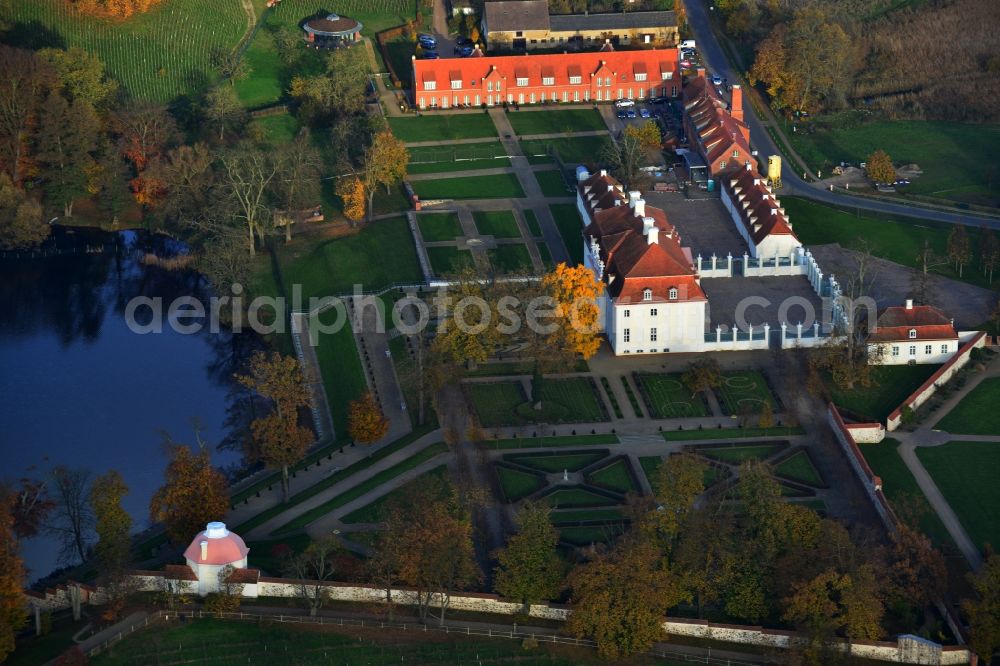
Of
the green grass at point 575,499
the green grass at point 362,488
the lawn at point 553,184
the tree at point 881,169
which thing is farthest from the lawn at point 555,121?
the green grass at point 575,499

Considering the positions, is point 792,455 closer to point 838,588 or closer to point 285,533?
point 838,588

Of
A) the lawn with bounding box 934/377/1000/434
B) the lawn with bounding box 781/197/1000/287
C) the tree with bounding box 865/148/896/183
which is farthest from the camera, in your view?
the tree with bounding box 865/148/896/183

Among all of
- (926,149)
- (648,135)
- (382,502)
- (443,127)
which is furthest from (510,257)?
(926,149)

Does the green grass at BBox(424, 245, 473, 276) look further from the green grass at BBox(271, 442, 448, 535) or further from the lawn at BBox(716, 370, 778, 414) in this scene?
the green grass at BBox(271, 442, 448, 535)

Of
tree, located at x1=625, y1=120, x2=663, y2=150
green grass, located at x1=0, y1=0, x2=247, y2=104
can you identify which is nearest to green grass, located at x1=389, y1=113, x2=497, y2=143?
tree, located at x1=625, y1=120, x2=663, y2=150

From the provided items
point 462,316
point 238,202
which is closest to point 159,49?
point 238,202

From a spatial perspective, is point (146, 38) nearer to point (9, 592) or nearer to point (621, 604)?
point (9, 592)

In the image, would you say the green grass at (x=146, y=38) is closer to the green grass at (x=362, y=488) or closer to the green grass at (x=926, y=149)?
the green grass at (x=926, y=149)
